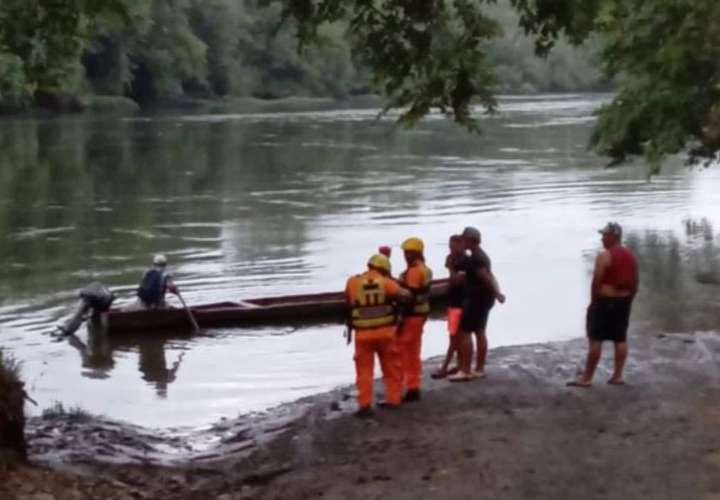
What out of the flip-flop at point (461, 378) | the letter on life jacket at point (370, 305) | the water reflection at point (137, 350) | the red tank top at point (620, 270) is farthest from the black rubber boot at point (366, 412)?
the water reflection at point (137, 350)

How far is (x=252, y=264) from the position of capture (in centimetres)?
3075

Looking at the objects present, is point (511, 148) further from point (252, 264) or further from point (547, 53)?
point (547, 53)

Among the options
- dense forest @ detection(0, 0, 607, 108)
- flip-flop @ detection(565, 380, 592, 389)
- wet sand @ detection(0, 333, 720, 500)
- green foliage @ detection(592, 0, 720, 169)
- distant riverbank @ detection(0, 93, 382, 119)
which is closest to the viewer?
wet sand @ detection(0, 333, 720, 500)

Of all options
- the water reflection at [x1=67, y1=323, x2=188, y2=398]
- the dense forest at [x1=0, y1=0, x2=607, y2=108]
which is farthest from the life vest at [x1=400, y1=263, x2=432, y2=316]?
the dense forest at [x1=0, y1=0, x2=607, y2=108]

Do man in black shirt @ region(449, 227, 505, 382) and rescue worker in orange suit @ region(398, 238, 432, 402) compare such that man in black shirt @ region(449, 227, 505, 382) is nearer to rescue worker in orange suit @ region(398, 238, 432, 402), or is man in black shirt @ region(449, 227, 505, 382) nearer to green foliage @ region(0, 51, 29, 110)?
rescue worker in orange suit @ region(398, 238, 432, 402)

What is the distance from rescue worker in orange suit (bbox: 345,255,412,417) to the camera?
471 inches

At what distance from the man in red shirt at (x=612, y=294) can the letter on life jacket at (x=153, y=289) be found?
1135 centimetres

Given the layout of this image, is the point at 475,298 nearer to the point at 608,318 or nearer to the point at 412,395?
the point at 412,395

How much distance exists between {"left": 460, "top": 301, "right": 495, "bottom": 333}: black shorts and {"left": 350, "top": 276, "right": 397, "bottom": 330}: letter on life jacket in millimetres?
1274

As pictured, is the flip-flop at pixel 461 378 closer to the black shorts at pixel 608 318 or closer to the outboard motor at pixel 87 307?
the black shorts at pixel 608 318

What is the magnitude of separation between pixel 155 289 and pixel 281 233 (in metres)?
12.5

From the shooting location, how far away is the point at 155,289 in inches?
918

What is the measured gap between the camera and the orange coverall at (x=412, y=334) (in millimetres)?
12383

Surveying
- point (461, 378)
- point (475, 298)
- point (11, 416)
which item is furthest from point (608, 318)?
point (11, 416)
